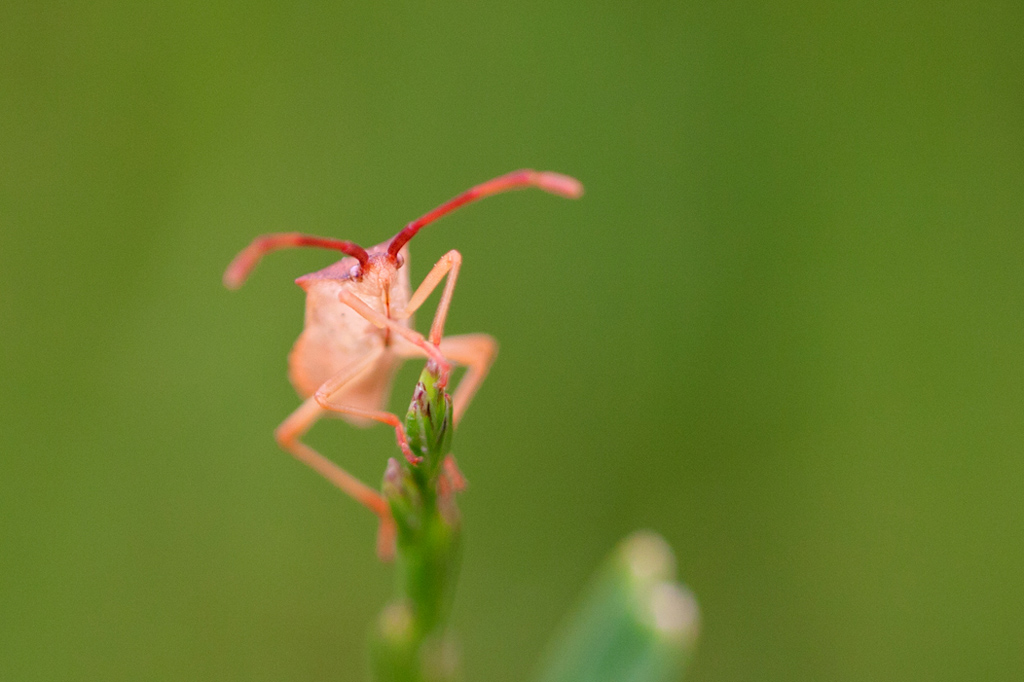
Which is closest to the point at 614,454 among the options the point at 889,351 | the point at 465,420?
the point at 465,420

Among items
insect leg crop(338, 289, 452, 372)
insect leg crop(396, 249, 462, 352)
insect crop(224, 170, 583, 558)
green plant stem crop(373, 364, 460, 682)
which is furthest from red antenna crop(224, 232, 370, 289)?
green plant stem crop(373, 364, 460, 682)

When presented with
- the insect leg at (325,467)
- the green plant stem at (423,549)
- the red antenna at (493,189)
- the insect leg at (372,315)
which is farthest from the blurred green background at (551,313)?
the green plant stem at (423,549)

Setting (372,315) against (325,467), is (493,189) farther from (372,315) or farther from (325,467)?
(325,467)

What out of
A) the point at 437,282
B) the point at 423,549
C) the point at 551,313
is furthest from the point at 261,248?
the point at 551,313

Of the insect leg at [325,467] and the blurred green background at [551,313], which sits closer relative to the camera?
the insect leg at [325,467]

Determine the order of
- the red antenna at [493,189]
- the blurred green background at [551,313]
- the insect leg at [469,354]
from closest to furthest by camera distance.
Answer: the red antenna at [493,189] < the insect leg at [469,354] < the blurred green background at [551,313]

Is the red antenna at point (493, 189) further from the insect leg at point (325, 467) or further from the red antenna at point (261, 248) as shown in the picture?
the insect leg at point (325, 467)
